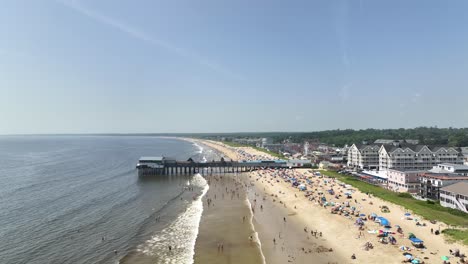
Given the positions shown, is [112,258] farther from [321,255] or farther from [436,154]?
[436,154]

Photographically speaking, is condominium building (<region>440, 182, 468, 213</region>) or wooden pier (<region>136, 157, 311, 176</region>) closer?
condominium building (<region>440, 182, 468, 213</region>)

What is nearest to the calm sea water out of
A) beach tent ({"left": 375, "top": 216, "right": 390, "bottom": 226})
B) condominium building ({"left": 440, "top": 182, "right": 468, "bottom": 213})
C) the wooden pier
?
the wooden pier

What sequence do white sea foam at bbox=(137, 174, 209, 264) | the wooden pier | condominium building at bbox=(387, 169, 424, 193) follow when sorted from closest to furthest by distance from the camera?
white sea foam at bbox=(137, 174, 209, 264) < condominium building at bbox=(387, 169, 424, 193) < the wooden pier

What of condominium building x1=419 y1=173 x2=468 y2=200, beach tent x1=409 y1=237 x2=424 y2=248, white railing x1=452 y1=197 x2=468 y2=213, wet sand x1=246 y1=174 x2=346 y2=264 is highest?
condominium building x1=419 y1=173 x2=468 y2=200

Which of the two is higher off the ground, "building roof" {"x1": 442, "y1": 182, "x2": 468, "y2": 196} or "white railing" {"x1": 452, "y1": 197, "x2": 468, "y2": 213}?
"building roof" {"x1": 442, "y1": 182, "x2": 468, "y2": 196}

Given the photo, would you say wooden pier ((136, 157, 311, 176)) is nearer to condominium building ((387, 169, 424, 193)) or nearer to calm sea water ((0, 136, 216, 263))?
calm sea water ((0, 136, 216, 263))
